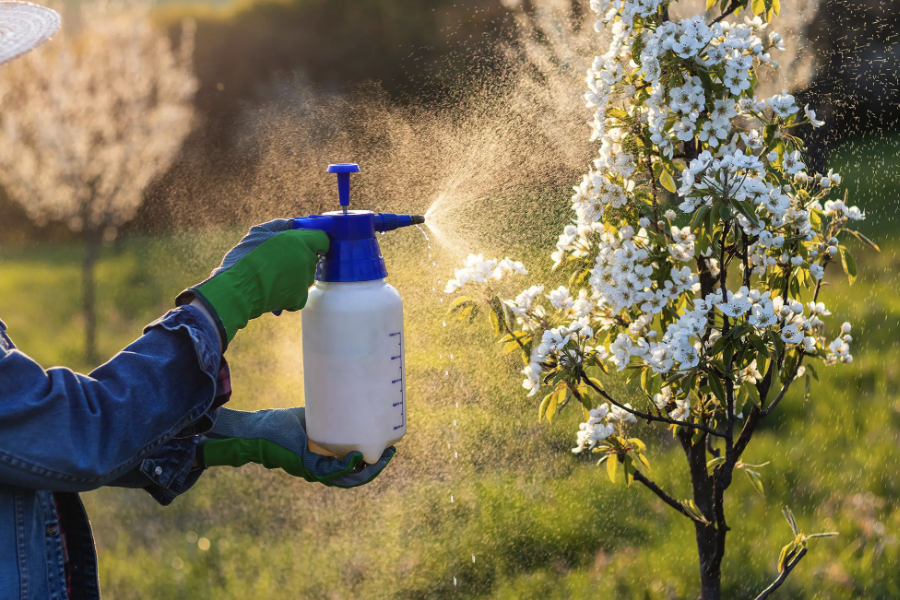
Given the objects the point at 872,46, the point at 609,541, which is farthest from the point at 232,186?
the point at 872,46

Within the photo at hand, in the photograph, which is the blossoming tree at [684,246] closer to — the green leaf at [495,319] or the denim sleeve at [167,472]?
the green leaf at [495,319]

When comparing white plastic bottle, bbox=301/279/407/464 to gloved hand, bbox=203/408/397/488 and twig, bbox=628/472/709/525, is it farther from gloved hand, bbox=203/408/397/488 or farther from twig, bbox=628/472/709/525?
twig, bbox=628/472/709/525

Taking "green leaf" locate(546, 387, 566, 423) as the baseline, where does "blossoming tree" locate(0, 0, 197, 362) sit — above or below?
above

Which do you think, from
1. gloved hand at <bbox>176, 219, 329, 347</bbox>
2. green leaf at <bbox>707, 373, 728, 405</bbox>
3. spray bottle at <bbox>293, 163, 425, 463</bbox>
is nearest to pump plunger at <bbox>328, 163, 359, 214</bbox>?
spray bottle at <bbox>293, 163, 425, 463</bbox>

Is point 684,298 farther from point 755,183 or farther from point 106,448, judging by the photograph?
point 106,448

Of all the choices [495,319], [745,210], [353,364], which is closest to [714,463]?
[495,319]

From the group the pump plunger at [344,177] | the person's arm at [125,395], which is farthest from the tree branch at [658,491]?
the person's arm at [125,395]

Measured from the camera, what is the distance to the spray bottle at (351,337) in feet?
6.15

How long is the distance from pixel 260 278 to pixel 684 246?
1.32m

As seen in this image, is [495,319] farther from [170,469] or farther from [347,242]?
[170,469]

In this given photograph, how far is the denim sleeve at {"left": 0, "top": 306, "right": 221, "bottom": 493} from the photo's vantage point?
140 cm

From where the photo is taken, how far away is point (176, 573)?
160 inches

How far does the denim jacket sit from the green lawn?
2.01 m

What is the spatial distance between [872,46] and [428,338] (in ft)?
20.5
